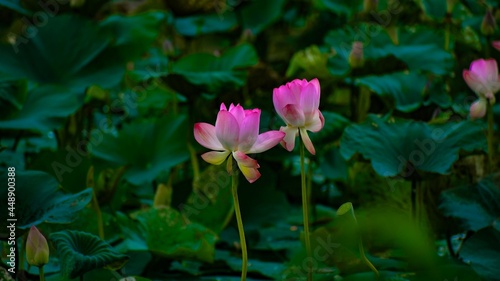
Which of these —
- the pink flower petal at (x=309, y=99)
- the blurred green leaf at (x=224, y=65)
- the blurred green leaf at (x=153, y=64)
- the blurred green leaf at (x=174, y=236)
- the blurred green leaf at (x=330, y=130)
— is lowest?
the blurred green leaf at (x=174, y=236)

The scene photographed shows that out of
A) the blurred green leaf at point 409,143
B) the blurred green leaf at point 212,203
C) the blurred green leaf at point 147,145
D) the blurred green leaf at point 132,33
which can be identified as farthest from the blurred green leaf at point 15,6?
the blurred green leaf at point 409,143

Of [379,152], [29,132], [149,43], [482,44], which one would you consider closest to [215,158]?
[379,152]

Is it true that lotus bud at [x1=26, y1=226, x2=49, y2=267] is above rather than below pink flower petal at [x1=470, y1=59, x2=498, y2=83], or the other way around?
above

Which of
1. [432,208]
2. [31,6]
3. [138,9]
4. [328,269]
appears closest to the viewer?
[328,269]

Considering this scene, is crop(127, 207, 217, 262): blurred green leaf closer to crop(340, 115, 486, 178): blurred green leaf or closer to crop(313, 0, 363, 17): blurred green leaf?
crop(340, 115, 486, 178): blurred green leaf

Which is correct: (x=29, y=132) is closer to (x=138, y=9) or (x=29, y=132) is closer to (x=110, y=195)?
(x=110, y=195)
